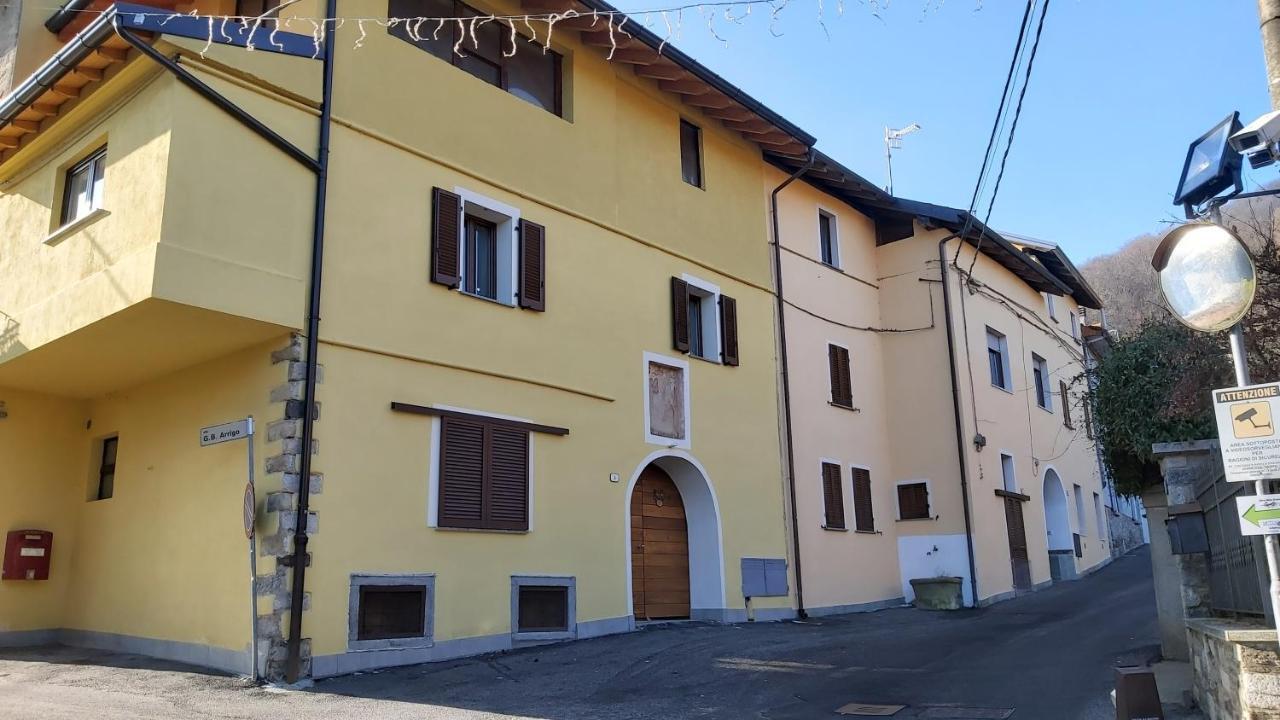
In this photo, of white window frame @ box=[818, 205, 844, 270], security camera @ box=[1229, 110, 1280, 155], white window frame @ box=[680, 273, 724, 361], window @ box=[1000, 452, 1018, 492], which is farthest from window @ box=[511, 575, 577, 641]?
window @ box=[1000, 452, 1018, 492]

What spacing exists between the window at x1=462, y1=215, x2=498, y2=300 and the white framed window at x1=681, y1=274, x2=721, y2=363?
378 centimetres

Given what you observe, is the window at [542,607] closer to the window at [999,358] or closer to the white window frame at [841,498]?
the white window frame at [841,498]

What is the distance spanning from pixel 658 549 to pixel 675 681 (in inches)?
180

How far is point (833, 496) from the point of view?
16.9 meters

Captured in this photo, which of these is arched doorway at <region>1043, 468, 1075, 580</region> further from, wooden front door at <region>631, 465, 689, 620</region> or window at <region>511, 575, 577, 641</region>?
window at <region>511, 575, 577, 641</region>

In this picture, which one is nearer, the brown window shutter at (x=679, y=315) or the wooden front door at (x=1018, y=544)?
the brown window shutter at (x=679, y=315)

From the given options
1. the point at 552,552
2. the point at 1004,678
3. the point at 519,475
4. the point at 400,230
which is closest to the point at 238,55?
the point at 400,230

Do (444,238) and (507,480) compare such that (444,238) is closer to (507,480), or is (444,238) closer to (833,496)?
(507,480)

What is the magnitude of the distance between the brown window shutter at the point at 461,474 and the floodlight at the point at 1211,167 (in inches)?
295

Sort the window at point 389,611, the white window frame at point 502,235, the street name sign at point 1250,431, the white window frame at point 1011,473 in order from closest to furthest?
the street name sign at point 1250,431, the window at point 389,611, the white window frame at point 502,235, the white window frame at point 1011,473

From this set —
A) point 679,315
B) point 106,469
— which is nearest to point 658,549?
point 679,315

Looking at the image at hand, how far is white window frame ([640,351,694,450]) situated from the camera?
535 inches

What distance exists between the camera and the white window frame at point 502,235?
11875 mm

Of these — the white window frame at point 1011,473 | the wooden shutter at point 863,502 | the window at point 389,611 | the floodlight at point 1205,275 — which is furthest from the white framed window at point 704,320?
the floodlight at point 1205,275
